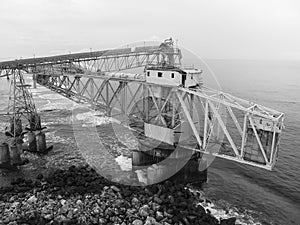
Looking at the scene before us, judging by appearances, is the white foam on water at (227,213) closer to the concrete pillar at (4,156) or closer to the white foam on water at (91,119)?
the concrete pillar at (4,156)

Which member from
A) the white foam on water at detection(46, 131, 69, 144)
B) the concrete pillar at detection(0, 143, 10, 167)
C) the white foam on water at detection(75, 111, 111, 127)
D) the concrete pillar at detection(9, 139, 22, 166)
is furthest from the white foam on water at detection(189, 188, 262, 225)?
the white foam on water at detection(75, 111, 111, 127)

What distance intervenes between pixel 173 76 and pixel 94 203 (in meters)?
13.4

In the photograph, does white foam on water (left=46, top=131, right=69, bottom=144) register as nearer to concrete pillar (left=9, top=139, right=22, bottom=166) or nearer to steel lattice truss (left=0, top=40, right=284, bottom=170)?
steel lattice truss (left=0, top=40, right=284, bottom=170)

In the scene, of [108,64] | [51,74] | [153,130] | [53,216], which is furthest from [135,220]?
[108,64]

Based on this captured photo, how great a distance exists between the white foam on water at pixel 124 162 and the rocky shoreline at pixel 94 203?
3.93 meters

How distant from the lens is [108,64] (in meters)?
41.8

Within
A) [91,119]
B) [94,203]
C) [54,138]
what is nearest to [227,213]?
[94,203]

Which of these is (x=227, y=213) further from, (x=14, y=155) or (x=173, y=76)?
(x=14, y=155)

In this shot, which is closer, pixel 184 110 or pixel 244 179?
pixel 184 110

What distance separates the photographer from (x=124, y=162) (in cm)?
3027

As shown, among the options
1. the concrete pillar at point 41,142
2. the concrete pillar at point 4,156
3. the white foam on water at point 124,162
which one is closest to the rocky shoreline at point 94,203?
the white foam on water at point 124,162

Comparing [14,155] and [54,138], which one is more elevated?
[14,155]

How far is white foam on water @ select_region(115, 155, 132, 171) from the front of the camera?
28609mm

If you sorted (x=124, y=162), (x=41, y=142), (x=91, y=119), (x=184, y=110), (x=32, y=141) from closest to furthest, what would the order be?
(x=184, y=110) → (x=124, y=162) → (x=41, y=142) → (x=32, y=141) → (x=91, y=119)
